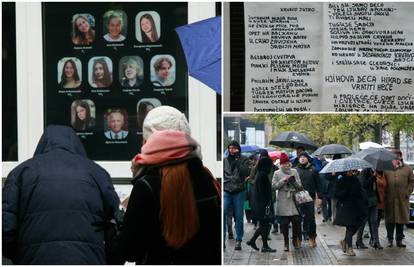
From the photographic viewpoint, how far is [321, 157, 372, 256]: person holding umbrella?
504 centimetres

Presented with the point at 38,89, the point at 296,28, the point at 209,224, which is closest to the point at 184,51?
the point at 296,28

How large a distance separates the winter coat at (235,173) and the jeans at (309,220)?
52cm

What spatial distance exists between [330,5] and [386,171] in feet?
4.87

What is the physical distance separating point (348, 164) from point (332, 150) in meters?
0.20

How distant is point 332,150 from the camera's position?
16.3 feet

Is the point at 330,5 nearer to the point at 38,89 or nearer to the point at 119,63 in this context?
the point at 119,63

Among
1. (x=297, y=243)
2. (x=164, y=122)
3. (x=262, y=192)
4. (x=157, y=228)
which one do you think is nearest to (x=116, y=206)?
(x=164, y=122)

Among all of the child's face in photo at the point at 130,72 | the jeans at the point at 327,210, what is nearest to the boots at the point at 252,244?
the jeans at the point at 327,210

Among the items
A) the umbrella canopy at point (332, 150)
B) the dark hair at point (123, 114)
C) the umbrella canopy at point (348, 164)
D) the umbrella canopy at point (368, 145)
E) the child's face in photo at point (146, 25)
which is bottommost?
the umbrella canopy at point (348, 164)

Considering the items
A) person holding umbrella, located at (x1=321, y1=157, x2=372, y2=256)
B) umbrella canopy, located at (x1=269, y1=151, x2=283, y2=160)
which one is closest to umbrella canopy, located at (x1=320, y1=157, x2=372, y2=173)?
person holding umbrella, located at (x1=321, y1=157, x2=372, y2=256)

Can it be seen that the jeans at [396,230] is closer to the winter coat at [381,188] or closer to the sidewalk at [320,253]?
the sidewalk at [320,253]

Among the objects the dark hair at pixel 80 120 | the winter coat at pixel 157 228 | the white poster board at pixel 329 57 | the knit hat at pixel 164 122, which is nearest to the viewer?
the winter coat at pixel 157 228

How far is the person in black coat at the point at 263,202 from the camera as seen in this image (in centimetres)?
A: 504

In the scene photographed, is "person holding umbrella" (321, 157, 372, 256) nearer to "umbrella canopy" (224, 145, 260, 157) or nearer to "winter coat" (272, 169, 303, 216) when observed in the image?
"winter coat" (272, 169, 303, 216)
